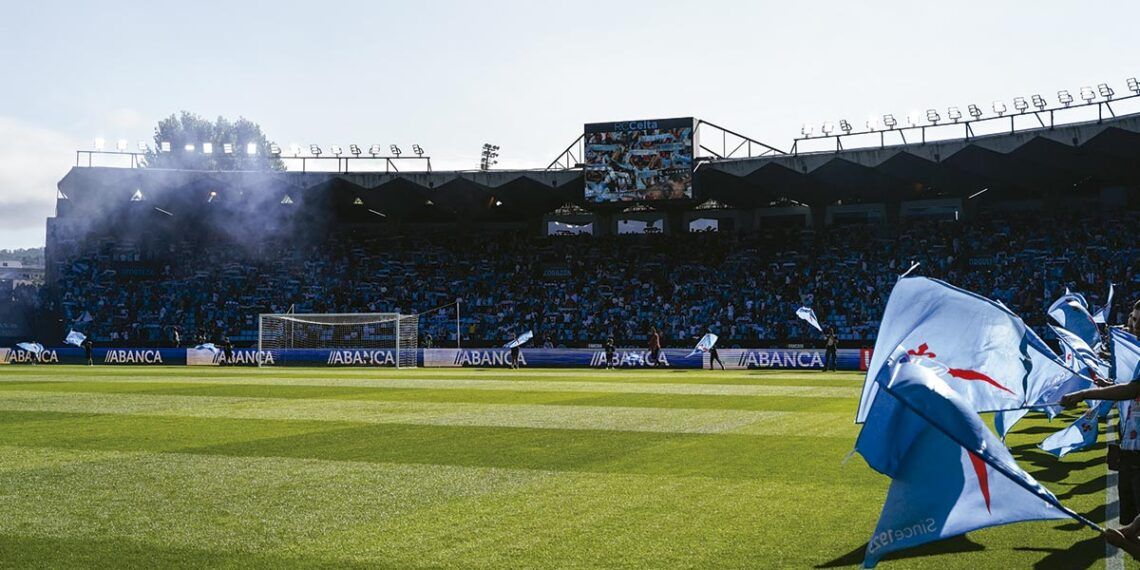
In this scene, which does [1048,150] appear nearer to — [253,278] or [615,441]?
[615,441]

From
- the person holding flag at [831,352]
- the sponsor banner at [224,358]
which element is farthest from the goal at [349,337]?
the person holding flag at [831,352]

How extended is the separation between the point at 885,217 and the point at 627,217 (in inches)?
574

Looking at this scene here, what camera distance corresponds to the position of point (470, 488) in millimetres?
10086

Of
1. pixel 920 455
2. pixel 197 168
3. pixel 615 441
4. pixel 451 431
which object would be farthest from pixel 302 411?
pixel 197 168

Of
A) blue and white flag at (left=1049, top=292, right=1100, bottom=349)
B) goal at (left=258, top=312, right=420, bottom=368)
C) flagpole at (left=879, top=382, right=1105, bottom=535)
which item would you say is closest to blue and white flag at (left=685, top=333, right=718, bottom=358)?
goal at (left=258, top=312, right=420, bottom=368)

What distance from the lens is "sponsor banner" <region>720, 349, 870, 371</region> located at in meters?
38.4

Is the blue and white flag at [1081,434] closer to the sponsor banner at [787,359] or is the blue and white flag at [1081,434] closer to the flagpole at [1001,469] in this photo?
the flagpole at [1001,469]

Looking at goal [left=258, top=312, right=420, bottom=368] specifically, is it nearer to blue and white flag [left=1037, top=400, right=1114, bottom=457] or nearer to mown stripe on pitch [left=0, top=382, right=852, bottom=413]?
mown stripe on pitch [left=0, top=382, right=852, bottom=413]

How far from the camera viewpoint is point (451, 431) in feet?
50.2

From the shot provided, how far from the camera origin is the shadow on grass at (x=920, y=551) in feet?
23.0

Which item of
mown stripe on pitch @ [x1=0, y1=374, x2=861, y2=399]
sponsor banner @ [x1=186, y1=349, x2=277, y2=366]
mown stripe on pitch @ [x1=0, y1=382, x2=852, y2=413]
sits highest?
mown stripe on pitch @ [x1=0, y1=382, x2=852, y2=413]

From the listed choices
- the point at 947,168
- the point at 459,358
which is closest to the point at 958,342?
the point at 459,358

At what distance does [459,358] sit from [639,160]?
13.9 m

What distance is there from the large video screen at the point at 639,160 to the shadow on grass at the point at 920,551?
4213 cm
